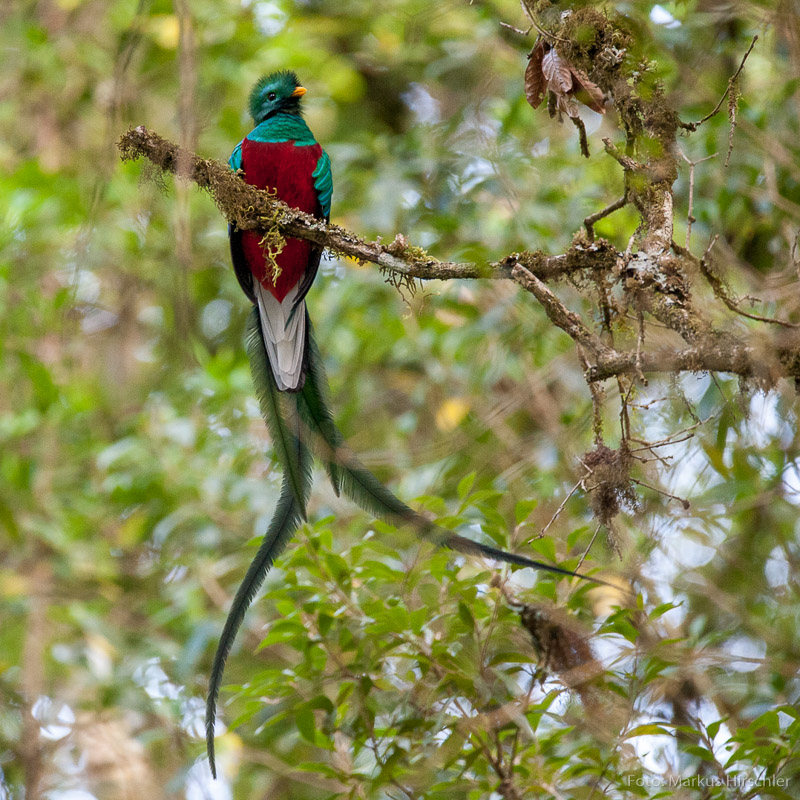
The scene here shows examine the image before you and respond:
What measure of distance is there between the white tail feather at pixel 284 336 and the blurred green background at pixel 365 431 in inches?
8.3

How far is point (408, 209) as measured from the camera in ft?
11.4

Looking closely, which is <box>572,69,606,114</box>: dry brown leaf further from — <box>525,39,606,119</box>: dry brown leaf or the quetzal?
the quetzal

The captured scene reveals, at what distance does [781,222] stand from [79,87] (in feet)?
11.2

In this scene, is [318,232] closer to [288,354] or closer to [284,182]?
[288,354]

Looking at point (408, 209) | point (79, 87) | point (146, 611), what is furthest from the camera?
point (79, 87)

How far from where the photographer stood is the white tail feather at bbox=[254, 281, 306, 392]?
223 centimetres

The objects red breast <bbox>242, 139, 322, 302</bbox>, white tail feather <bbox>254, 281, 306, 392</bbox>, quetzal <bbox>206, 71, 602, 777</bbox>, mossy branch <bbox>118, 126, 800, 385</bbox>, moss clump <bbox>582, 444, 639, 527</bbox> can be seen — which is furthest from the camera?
red breast <bbox>242, 139, 322, 302</bbox>

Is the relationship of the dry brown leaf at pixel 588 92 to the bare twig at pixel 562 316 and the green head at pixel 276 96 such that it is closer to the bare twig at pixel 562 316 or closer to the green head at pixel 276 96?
the bare twig at pixel 562 316

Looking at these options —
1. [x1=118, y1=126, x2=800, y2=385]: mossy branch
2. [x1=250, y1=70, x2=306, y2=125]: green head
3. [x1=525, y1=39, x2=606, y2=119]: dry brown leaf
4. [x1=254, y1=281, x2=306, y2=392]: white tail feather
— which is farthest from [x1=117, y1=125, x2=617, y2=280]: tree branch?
[x1=250, y1=70, x2=306, y2=125]: green head

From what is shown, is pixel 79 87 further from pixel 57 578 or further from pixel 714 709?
pixel 714 709

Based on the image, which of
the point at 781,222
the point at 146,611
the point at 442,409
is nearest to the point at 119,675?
the point at 146,611

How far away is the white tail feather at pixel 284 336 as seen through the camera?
87.9 inches

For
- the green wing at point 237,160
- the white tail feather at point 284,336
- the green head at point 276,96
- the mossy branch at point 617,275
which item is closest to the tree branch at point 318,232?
the mossy branch at point 617,275

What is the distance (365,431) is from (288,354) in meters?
1.43
